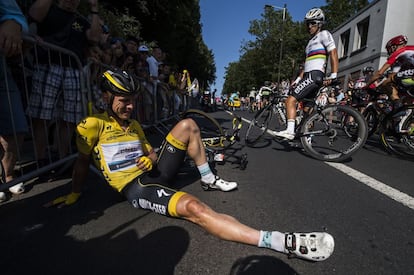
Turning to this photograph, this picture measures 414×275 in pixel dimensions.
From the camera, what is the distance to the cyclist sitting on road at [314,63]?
161 inches

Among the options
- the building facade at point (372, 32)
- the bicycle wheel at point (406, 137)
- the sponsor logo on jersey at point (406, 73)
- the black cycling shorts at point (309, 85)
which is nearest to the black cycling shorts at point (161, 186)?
the black cycling shorts at point (309, 85)

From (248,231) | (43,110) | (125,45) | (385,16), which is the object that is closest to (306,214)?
(248,231)

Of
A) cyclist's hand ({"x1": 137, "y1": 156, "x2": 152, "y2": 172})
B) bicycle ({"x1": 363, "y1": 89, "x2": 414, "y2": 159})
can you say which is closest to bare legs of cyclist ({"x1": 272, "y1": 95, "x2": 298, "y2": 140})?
bicycle ({"x1": 363, "y1": 89, "x2": 414, "y2": 159})

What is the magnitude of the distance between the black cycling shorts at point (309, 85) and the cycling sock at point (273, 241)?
3.18 meters

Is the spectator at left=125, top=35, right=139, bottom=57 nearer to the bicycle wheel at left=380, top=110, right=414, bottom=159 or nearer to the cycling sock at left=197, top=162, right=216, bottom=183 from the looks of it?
the cycling sock at left=197, top=162, right=216, bottom=183

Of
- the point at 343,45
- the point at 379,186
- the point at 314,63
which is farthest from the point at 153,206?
the point at 343,45

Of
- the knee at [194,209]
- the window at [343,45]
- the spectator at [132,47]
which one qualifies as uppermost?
the window at [343,45]

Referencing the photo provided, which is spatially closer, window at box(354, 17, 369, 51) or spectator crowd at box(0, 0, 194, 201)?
spectator crowd at box(0, 0, 194, 201)

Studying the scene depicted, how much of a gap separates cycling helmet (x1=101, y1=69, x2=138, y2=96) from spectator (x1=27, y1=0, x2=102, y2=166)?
1.31 meters

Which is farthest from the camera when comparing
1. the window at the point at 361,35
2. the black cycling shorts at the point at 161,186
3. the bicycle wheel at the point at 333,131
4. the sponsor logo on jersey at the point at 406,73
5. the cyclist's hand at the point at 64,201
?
the window at the point at 361,35

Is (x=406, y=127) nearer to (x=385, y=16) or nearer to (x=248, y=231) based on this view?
(x=248, y=231)

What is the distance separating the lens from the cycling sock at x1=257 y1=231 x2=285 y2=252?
155 centimetres

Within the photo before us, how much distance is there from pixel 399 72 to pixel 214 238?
4823 mm

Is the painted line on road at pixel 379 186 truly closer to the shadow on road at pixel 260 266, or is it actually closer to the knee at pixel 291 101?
the knee at pixel 291 101
